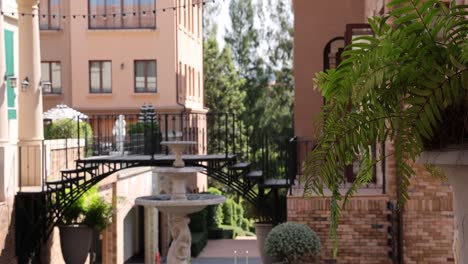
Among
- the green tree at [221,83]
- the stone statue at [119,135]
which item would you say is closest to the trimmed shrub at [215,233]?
the stone statue at [119,135]

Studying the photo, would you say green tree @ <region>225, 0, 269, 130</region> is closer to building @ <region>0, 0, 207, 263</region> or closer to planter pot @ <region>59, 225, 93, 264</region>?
building @ <region>0, 0, 207, 263</region>

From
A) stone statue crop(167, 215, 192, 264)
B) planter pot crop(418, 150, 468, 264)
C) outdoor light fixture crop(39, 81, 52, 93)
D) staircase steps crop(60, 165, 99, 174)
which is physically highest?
outdoor light fixture crop(39, 81, 52, 93)

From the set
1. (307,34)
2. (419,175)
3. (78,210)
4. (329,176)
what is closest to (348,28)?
(419,175)

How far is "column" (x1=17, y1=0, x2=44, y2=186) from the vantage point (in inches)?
818

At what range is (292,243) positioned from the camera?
14.7m

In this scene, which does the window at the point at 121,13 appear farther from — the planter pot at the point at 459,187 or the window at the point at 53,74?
the planter pot at the point at 459,187

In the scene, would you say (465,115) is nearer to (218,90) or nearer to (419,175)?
(419,175)

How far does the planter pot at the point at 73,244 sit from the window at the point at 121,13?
17913 millimetres

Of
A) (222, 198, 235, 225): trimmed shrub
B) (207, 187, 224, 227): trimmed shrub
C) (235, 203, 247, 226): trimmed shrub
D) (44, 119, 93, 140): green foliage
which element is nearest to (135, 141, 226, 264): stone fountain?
(44, 119, 93, 140): green foliage

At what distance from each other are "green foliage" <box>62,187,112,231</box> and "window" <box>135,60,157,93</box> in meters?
17.5

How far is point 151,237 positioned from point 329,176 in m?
27.8

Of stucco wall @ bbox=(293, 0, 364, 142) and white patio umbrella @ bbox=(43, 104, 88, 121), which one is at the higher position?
stucco wall @ bbox=(293, 0, 364, 142)

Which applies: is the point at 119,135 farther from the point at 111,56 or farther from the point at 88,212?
the point at 111,56

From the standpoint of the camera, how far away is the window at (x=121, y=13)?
37.9 meters
